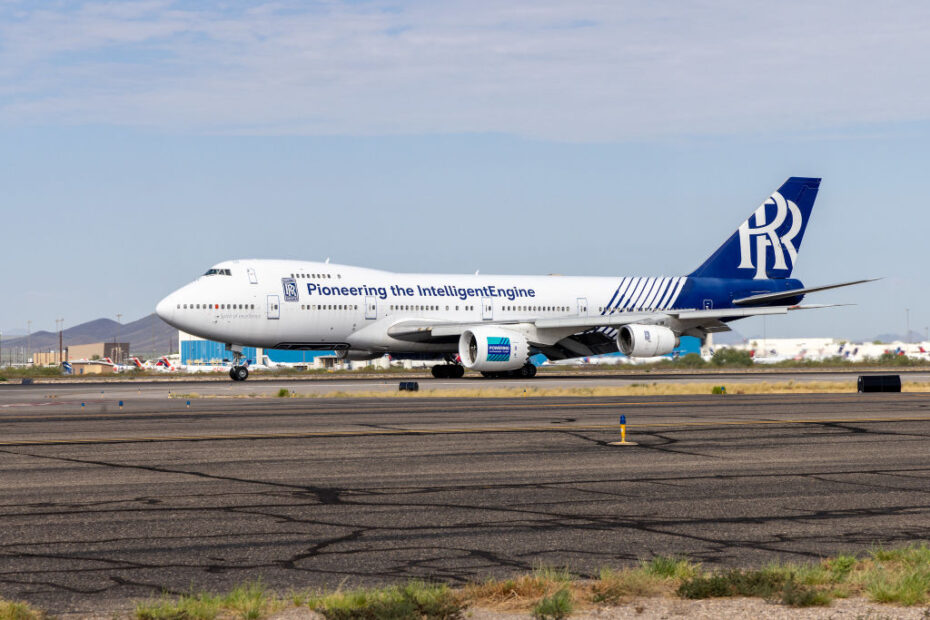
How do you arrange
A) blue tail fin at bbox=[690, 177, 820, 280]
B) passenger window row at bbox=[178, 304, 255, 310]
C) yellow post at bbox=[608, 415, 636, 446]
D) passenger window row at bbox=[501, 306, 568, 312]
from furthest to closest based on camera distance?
1. blue tail fin at bbox=[690, 177, 820, 280]
2. passenger window row at bbox=[501, 306, 568, 312]
3. passenger window row at bbox=[178, 304, 255, 310]
4. yellow post at bbox=[608, 415, 636, 446]

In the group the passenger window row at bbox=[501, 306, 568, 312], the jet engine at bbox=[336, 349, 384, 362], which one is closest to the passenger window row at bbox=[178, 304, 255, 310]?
the jet engine at bbox=[336, 349, 384, 362]

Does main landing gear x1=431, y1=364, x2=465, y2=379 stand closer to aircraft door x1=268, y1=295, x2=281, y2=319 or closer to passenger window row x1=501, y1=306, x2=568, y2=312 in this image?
passenger window row x1=501, y1=306, x2=568, y2=312

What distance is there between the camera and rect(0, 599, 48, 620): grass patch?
708cm

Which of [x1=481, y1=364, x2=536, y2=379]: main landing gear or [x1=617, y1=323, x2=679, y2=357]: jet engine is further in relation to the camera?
[x1=481, y1=364, x2=536, y2=379]: main landing gear

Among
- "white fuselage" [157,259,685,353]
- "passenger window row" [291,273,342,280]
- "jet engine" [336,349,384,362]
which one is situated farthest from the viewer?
"jet engine" [336,349,384,362]

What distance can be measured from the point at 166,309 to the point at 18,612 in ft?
124

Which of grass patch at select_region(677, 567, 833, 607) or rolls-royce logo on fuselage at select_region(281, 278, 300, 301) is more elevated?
rolls-royce logo on fuselage at select_region(281, 278, 300, 301)

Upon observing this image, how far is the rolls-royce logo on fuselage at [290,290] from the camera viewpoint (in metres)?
44.1

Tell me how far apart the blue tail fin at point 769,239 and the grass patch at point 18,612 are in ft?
160

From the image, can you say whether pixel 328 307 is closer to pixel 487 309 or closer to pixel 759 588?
pixel 487 309

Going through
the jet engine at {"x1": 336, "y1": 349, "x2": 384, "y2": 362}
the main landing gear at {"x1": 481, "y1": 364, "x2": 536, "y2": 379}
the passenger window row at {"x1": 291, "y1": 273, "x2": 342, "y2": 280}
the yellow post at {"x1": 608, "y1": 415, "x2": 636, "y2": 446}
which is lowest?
the yellow post at {"x1": 608, "y1": 415, "x2": 636, "y2": 446}

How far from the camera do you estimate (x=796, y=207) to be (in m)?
54.5

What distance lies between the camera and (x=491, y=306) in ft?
160

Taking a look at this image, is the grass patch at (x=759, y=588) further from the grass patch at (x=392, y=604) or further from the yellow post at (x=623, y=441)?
the yellow post at (x=623, y=441)
